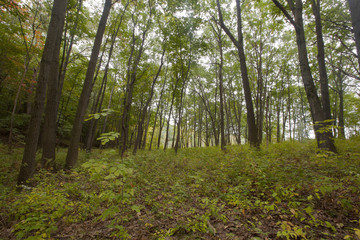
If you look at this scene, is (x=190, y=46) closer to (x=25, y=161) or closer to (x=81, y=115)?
(x=81, y=115)

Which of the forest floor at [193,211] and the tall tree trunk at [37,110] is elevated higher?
the tall tree trunk at [37,110]

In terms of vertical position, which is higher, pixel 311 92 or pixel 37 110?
pixel 311 92

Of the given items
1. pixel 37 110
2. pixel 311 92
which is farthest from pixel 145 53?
pixel 311 92

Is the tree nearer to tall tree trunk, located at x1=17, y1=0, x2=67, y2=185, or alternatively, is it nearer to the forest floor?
the forest floor

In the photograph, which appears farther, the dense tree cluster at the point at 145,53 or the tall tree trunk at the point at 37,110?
the dense tree cluster at the point at 145,53

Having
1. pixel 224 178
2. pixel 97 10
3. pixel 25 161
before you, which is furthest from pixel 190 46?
pixel 25 161

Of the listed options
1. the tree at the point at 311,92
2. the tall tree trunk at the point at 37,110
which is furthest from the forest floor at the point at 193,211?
the tree at the point at 311,92

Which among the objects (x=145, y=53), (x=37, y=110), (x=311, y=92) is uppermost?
(x=145, y=53)

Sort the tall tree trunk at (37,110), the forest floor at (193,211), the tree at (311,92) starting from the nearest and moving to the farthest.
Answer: the forest floor at (193,211) < the tall tree trunk at (37,110) < the tree at (311,92)

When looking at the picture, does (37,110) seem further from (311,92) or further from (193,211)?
(311,92)

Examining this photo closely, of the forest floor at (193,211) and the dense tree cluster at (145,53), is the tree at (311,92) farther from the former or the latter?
the forest floor at (193,211)

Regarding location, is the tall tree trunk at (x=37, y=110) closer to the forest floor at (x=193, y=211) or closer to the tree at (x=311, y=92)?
the forest floor at (x=193, y=211)

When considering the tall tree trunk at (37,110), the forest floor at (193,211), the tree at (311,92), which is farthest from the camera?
the tree at (311,92)

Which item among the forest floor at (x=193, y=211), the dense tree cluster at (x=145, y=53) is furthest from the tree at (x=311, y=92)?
the forest floor at (x=193, y=211)
